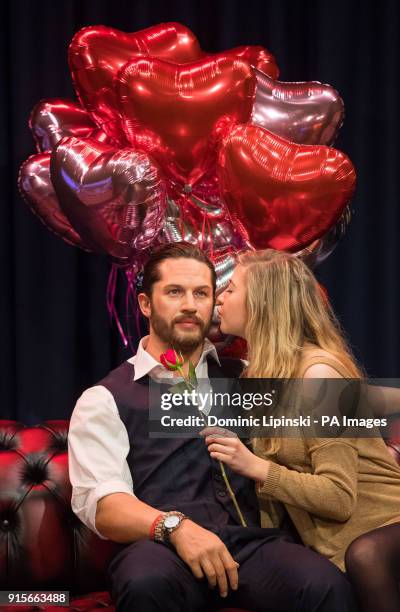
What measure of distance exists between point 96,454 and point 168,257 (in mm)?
519

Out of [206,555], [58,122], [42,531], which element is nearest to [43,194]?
[58,122]

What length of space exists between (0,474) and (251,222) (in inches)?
34.5

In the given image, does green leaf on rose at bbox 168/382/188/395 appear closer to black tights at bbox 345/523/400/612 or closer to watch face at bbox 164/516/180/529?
watch face at bbox 164/516/180/529

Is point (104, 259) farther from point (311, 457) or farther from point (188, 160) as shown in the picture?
point (311, 457)

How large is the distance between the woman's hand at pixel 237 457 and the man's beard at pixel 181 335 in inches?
12.8

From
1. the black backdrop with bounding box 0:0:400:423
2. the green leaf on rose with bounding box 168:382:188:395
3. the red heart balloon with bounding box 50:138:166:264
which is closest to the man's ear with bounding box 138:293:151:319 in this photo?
the red heart balloon with bounding box 50:138:166:264

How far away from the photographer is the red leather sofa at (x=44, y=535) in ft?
6.91

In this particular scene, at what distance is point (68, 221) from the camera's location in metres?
2.42

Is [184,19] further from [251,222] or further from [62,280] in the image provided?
[251,222]

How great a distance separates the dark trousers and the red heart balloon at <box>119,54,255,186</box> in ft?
3.23

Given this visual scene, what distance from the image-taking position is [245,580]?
6.21 ft

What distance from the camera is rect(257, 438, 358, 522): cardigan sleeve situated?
6.09 ft

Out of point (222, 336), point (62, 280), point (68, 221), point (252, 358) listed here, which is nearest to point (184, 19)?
point (62, 280)

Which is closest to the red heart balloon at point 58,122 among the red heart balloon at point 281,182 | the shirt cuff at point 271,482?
the red heart balloon at point 281,182
